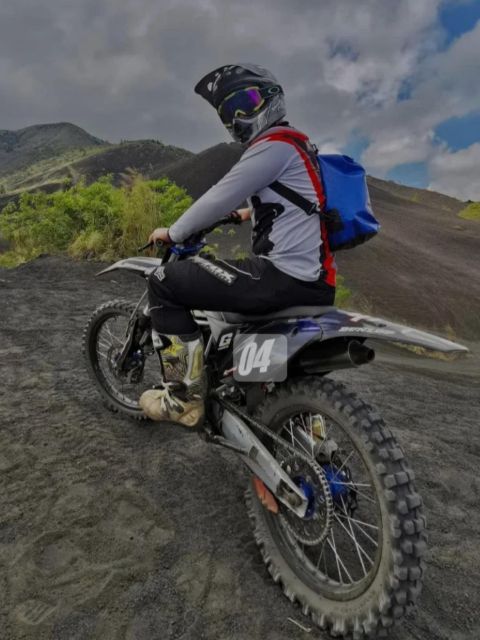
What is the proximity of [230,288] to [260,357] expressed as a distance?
16.2 inches

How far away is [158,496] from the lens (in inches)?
124

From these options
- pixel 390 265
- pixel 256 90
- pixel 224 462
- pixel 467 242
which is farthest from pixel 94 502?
pixel 467 242

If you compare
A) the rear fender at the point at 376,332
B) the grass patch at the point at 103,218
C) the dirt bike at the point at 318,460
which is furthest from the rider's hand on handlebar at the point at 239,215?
the grass patch at the point at 103,218

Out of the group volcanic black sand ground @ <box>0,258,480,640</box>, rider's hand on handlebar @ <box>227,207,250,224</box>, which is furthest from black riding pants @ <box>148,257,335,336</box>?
volcanic black sand ground @ <box>0,258,480,640</box>

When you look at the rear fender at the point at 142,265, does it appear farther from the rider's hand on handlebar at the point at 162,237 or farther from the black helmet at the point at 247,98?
the black helmet at the point at 247,98

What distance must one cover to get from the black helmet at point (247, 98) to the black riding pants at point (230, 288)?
781 millimetres

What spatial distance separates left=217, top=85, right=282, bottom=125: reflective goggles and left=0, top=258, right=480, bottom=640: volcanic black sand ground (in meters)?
2.37

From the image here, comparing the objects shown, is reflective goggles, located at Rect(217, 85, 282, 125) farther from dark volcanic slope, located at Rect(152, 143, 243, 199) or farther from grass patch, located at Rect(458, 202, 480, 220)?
grass patch, located at Rect(458, 202, 480, 220)

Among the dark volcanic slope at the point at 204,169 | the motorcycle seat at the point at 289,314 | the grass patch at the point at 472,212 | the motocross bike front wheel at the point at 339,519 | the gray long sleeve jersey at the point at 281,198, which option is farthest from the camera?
the grass patch at the point at 472,212

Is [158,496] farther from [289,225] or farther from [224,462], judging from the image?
[289,225]

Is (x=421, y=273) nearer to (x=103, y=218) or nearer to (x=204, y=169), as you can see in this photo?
(x=103, y=218)

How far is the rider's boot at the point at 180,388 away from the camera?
3078 mm

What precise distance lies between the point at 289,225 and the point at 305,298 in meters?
0.40

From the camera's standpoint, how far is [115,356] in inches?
166
